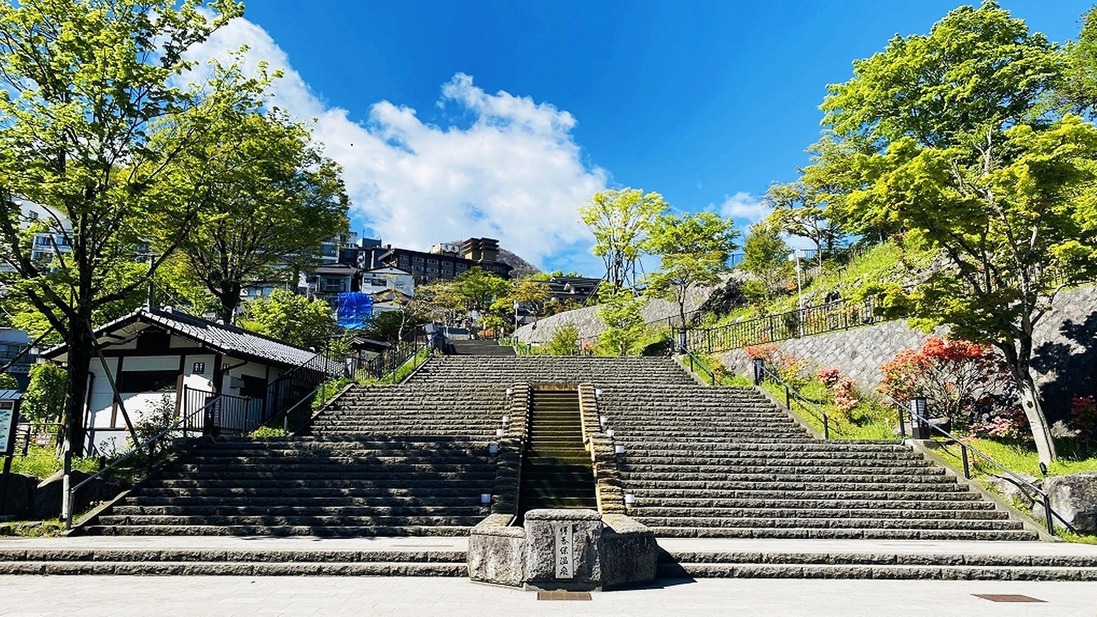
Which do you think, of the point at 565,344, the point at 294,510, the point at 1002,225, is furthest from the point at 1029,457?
the point at 565,344

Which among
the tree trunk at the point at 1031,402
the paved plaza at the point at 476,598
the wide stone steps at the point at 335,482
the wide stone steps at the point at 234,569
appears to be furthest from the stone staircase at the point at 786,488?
the wide stone steps at the point at 234,569

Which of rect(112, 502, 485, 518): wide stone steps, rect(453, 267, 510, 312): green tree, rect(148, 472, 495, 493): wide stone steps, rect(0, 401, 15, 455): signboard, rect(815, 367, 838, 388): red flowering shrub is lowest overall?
rect(112, 502, 485, 518): wide stone steps

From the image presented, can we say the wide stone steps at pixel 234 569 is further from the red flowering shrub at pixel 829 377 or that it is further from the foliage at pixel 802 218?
the foliage at pixel 802 218

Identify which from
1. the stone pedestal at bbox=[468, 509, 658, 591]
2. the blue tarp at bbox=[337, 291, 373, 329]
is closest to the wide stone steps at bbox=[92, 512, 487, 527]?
the stone pedestal at bbox=[468, 509, 658, 591]

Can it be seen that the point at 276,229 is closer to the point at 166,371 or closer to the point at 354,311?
the point at 166,371

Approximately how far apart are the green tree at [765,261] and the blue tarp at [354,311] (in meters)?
28.5

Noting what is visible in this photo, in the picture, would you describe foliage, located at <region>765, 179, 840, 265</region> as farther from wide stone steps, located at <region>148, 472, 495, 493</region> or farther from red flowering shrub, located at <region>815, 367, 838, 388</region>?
wide stone steps, located at <region>148, 472, 495, 493</region>

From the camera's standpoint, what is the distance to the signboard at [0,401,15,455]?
427 inches

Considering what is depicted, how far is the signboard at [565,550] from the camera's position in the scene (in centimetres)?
714

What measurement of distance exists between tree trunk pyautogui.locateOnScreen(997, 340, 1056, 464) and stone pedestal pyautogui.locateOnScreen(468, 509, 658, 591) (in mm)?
9783

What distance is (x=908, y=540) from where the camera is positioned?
1034 cm

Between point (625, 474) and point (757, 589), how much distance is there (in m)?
5.24

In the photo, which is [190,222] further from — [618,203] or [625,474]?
[618,203]

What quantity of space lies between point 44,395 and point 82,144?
16.9m
